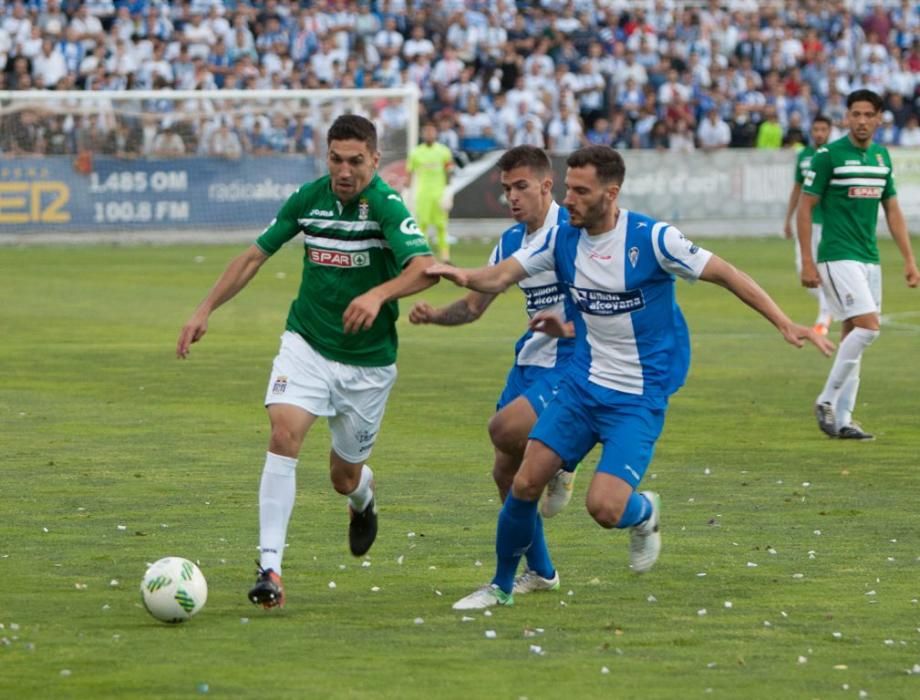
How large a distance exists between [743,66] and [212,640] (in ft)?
119

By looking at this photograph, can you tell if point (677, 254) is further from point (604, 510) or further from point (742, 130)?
point (742, 130)

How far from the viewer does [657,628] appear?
25.0 ft

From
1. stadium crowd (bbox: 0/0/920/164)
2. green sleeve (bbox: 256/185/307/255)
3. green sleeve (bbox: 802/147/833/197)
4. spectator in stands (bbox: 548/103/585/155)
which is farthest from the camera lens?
spectator in stands (bbox: 548/103/585/155)

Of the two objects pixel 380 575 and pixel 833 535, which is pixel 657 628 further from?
pixel 833 535

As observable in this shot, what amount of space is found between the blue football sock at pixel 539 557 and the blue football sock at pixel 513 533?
0.25 m

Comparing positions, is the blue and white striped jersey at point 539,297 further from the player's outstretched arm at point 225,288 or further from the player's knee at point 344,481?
the player's outstretched arm at point 225,288

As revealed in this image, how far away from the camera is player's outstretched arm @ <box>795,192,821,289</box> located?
45.1 ft

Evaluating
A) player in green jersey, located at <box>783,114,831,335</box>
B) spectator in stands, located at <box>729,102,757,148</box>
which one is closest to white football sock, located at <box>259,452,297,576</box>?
player in green jersey, located at <box>783,114,831,335</box>

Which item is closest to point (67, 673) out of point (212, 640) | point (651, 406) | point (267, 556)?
point (212, 640)

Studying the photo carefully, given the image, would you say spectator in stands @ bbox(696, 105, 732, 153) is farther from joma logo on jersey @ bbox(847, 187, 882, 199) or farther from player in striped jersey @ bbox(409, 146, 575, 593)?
player in striped jersey @ bbox(409, 146, 575, 593)

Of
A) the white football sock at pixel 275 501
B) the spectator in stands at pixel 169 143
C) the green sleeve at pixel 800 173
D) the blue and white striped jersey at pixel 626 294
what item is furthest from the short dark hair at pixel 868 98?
the spectator in stands at pixel 169 143

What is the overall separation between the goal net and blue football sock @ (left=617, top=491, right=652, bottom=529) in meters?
25.4

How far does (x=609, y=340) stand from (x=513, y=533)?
967 mm

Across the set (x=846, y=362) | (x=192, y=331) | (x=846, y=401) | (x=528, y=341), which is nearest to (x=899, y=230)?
(x=846, y=362)
